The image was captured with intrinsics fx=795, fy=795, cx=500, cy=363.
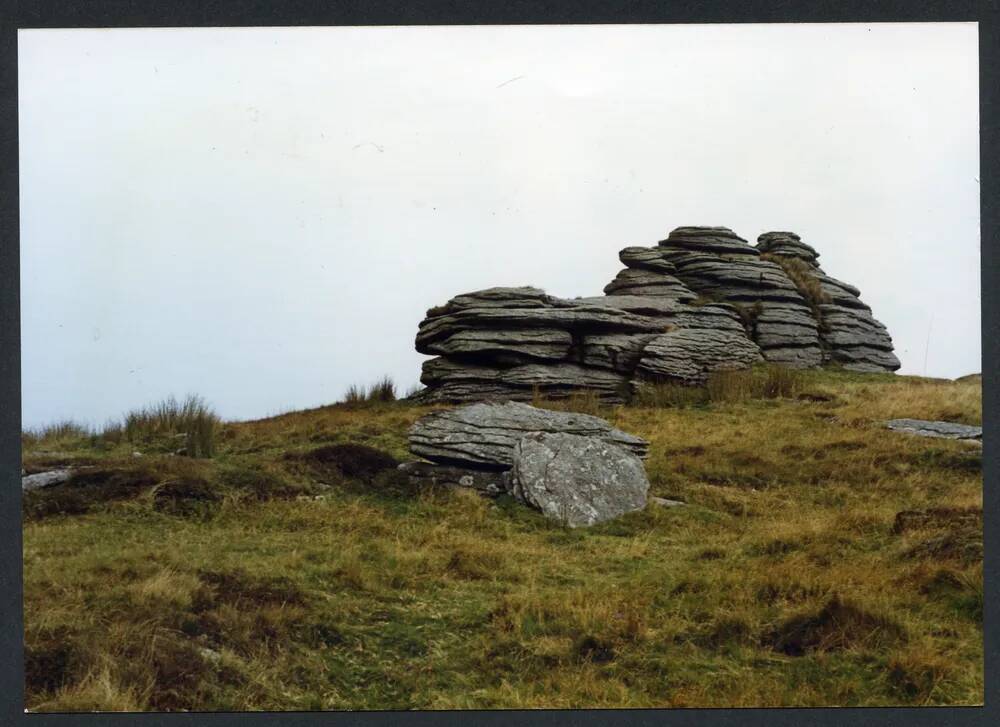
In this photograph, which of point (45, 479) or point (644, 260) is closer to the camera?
point (45, 479)

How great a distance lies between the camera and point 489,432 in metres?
16.1

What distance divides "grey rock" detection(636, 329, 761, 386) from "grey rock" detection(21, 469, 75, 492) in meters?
17.6

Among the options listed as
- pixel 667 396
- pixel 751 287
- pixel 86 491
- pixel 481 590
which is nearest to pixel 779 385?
pixel 667 396

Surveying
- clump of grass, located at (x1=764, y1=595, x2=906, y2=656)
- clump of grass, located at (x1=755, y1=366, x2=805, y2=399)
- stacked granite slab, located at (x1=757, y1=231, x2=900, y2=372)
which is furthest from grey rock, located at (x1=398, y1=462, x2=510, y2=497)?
stacked granite slab, located at (x1=757, y1=231, x2=900, y2=372)

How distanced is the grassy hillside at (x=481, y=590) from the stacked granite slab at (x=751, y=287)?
48.7 feet

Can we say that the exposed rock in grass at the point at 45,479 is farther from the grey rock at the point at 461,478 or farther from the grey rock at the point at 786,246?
the grey rock at the point at 786,246

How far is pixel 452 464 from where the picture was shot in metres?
16.1

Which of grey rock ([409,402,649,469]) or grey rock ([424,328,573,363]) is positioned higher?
grey rock ([424,328,573,363])

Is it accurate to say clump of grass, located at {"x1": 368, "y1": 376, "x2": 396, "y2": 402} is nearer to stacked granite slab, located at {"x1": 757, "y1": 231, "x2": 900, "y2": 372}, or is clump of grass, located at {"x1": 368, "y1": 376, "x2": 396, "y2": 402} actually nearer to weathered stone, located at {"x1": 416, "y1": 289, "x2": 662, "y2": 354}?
weathered stone, located at {"x1": 416, "y1": 289, "x2": 662, "y2": 354}

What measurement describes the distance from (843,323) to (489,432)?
23.9 m

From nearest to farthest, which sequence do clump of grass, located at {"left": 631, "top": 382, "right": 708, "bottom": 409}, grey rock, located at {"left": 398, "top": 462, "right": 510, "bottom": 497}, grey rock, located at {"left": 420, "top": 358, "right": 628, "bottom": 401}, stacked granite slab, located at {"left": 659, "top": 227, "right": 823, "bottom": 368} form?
1. grey rock, located at {"left": 398, "top": 462, "right": 510, "bottom": 497}
2. clump of grass, located at {"left": 631, "top": 382, "right": 708, "bottom": 409}
3. grey rock, located at {"left": 420, "top": 358, "right": 628, "bottom": 401}
4. stacked granite slab, located at {"left": 659, "top": 227, "right": 823, "bottom": 368}

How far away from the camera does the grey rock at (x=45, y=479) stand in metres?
13.8

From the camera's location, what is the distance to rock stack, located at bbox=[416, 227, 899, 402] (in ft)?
86.5

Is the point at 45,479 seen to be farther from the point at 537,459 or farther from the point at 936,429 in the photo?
the point at 936,429
